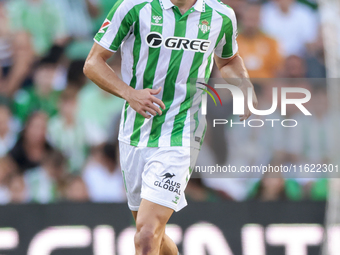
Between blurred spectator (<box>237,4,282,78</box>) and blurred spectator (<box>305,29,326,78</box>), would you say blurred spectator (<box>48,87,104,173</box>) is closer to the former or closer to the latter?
blurred spectator (<box>237,4,282,78</box>)

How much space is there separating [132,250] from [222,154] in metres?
1.19

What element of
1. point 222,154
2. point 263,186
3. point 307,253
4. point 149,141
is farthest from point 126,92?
point 307,253

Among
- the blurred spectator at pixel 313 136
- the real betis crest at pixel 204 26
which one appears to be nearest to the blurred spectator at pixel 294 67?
the blurred spectator at pixel 313 136

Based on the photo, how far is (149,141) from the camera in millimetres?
2824

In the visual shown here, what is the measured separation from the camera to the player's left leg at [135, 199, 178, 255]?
8.37ft

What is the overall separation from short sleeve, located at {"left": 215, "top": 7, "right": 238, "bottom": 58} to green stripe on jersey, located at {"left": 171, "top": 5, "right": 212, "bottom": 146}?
124 mm

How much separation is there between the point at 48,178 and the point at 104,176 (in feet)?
1.72

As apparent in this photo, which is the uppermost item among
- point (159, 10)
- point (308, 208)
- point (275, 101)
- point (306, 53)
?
point (159, 10)

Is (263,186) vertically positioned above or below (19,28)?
below

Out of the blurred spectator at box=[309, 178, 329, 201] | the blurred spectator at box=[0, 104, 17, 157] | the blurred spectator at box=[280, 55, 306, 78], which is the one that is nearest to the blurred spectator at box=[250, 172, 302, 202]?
the blurred spectator at box=[309, 178, 329, 201]

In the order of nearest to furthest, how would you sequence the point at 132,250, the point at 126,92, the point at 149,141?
the point at 126,92
the point at 149,141
the point at 132,250

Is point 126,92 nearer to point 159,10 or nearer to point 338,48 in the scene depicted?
point 159,10

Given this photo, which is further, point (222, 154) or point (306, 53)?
point (306, 53)

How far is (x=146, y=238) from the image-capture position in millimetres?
2543
